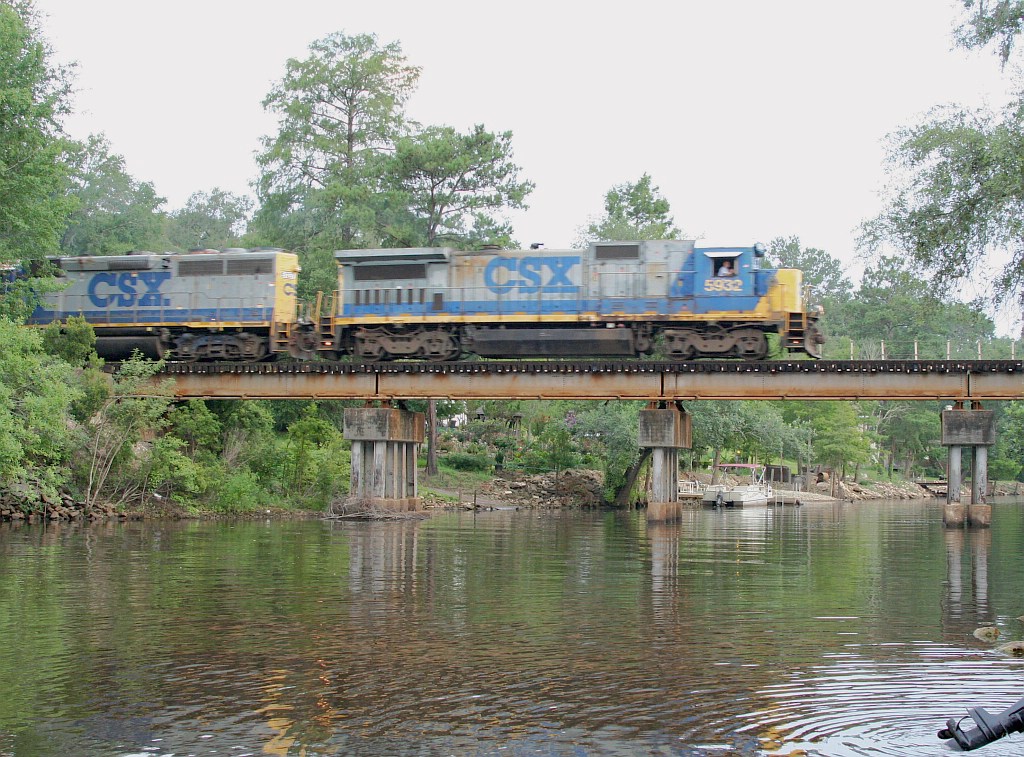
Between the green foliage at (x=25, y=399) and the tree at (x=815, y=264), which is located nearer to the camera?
the green foliage at (x=25, y=399)

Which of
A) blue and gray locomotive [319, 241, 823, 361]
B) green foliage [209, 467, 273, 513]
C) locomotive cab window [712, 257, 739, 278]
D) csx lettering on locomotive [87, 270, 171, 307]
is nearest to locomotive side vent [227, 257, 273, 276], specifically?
csx lettering on locomotive [87, 270, 171, 307]

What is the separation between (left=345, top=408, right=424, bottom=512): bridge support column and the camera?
117 feet

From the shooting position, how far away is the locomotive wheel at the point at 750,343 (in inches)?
1390

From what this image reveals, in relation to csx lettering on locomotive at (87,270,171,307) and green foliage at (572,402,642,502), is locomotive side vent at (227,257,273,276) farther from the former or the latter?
green foliage at (572,402,642,502)

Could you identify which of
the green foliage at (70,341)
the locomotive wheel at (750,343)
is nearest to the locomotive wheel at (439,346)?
the locomotive wheel at (750,343)

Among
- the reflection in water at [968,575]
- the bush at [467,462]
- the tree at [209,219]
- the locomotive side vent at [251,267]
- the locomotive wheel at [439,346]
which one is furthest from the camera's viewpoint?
the tree at [209,219]

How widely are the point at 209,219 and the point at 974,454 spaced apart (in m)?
111

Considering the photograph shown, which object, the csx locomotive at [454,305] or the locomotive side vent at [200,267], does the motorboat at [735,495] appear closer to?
the csx locomotive at [454,305]

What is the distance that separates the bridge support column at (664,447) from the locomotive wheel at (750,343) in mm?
2810

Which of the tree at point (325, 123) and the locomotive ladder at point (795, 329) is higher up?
the tree at point (325, 123)

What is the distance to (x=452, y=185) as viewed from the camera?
54.3 meters

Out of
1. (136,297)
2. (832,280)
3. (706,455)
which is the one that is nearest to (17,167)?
(136,297)

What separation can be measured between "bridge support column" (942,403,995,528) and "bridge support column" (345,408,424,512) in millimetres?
17376

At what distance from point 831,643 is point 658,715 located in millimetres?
4349
